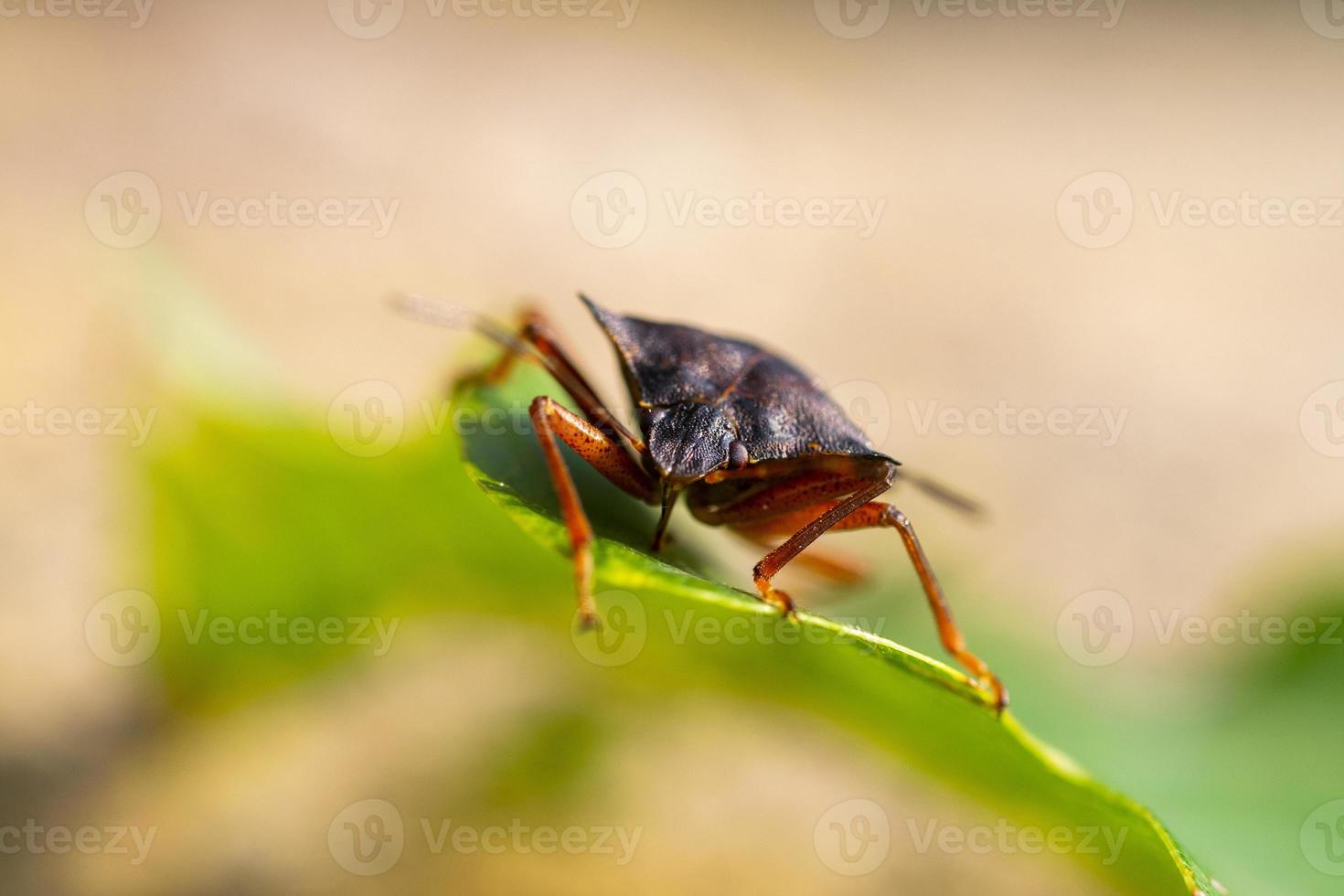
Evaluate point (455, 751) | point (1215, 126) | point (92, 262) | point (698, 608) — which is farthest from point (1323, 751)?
point (1215, 126)

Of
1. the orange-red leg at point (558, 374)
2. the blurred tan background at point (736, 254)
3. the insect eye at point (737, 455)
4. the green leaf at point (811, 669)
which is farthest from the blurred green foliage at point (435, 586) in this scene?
the blurred tan background at point (736, 254)

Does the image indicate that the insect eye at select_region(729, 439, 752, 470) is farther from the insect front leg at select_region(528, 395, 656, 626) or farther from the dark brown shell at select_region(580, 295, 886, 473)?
the insect front leg at select_region(528, 395, 656, 626)

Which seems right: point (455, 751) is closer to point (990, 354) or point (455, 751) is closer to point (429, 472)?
point (429, 472)

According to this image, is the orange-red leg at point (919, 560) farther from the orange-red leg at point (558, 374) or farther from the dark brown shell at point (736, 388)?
the orange-red leg at point (558, 374)

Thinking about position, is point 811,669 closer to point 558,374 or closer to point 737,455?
point 737,455

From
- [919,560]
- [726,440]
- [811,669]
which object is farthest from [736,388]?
[811,669]
